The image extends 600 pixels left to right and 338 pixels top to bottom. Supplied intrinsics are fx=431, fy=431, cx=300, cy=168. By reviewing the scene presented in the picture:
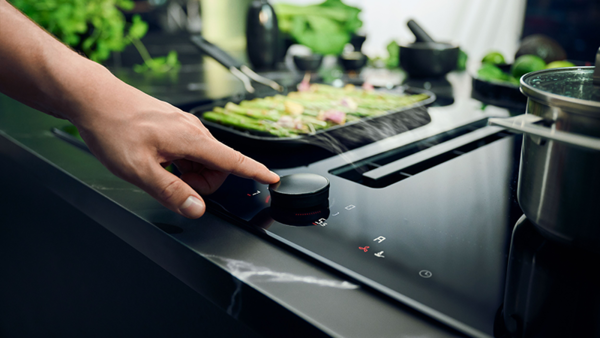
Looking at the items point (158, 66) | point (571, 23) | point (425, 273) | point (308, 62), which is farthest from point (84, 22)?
point (571, 23)

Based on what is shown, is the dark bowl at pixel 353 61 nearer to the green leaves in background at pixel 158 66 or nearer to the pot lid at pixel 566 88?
the green leaves in background at pixel 158 66

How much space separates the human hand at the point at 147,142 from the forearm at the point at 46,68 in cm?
2

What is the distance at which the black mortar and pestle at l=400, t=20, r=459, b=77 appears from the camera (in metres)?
1.31

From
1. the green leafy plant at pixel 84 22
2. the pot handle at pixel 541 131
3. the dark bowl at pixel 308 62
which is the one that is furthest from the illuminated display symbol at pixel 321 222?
the green leafy plant at pixel 84 22

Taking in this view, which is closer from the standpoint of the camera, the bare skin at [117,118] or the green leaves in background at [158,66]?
the bare skin at [117,118]

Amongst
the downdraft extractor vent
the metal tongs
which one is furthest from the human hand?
the metal tongs

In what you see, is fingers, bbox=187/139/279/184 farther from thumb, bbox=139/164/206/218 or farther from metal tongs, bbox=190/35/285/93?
metal tongs, bbox=190/35/285/93

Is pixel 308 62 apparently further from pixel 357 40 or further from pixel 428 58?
pixel 428 58

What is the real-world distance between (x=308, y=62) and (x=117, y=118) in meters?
1.10

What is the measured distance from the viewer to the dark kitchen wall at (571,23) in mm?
1589

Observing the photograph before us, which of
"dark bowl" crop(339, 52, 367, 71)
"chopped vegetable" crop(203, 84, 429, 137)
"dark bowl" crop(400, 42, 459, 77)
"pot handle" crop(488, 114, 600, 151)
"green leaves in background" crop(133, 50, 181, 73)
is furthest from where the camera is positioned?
"green leaves in background" crop(133, 50, 181, 73)

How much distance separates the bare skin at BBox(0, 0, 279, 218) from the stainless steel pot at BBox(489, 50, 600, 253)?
0.29 m

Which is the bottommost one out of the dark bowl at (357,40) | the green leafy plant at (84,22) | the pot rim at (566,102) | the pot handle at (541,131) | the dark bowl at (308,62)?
the dark bowl at (308,62)

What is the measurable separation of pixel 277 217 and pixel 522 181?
0.26 m
